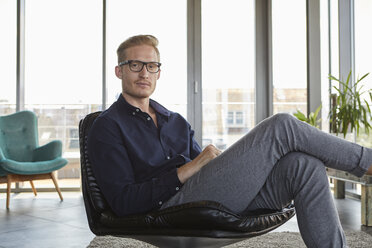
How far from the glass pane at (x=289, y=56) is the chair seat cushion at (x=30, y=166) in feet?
9.36

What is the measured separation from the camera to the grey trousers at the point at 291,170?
1.33 metres

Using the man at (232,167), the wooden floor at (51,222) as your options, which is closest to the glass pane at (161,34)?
the wooden floor at (51,222)

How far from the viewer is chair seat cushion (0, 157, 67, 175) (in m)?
3.99

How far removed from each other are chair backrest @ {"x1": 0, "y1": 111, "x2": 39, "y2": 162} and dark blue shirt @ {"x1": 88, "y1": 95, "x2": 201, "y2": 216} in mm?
3243

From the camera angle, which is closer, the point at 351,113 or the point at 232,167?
the point at 232,167

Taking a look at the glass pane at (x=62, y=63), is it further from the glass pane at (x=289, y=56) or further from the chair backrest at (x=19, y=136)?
the glass pane at (x=289, y=56)

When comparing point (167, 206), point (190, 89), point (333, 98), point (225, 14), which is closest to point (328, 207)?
point (167, 206)

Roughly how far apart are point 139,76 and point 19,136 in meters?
3.34

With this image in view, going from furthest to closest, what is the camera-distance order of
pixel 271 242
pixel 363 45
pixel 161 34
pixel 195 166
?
pixel 161 34
pixel 363 45
pixel 271 242
pixel 195 166

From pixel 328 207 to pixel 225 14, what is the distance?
4.37m

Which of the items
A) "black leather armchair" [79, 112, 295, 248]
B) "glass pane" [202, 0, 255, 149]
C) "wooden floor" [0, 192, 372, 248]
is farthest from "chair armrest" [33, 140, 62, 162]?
"black leather armchair" [79, 112, 295, 248]

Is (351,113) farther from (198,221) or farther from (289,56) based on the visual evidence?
(198,221)

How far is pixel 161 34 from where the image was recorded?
5262 millimetres

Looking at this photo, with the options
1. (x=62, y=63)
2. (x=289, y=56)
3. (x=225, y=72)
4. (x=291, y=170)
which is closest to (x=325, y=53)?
(x=289, y=56)
